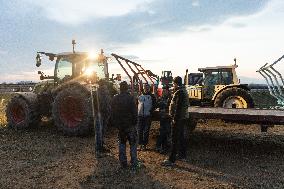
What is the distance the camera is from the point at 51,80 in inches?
518

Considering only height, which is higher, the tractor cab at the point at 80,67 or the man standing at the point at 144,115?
the tractor cab at the point at 80,67

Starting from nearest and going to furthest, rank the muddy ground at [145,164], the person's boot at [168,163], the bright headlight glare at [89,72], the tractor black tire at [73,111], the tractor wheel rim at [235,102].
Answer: the muddy ground at [145,164]
the person's boot at [168,163]
the tractor black tire at [73,111]
the bright headlight glare at [89,72]
the tractor wheel rim at [235,102]

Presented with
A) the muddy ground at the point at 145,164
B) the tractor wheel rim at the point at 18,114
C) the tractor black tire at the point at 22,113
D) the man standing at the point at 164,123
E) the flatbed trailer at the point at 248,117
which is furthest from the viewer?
the tractor wheel rim at the point at 18,114

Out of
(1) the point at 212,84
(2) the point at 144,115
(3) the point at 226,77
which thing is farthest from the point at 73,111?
(3) the point at 226,77

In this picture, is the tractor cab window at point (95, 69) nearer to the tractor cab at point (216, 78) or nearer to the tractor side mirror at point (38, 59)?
the tractor side mirror at point (38, 59)

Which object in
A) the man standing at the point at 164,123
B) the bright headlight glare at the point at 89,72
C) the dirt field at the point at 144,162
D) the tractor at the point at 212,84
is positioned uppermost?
the bright headlight glare at the point at 89,72

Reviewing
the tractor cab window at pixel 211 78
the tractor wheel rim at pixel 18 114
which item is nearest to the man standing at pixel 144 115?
the tractor wheel rim at pixel 18 114

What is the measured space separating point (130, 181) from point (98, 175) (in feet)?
2.53

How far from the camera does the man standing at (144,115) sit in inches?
372

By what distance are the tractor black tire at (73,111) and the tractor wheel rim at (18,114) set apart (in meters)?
1.86

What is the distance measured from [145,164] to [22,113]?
629 cm

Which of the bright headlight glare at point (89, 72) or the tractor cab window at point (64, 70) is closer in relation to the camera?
the bright headlight glare at point (89, 72)

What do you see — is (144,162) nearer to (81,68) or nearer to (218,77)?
(81,68)

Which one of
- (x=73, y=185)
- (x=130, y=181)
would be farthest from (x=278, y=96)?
(x=73, y=185)
